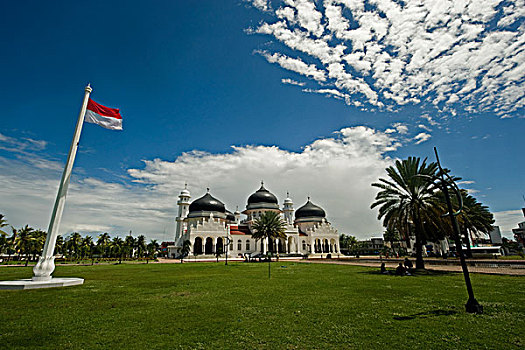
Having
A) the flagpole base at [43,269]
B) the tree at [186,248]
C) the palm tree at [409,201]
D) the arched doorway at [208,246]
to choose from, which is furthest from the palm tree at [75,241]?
the palm tree at [409,201]

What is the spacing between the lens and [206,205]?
6900 cm

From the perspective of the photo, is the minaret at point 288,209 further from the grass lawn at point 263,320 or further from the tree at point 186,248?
the grass lawn at point 263,320

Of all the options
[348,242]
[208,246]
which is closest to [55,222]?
[208,246]

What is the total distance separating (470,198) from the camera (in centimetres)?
3978

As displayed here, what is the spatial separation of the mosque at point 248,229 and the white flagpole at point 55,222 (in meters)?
43.7

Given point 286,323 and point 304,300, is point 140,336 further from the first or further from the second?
point 304,300

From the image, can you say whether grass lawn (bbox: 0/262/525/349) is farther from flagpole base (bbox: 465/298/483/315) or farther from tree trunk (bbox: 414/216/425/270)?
tree trunk (bbox: 414/216/425/270)

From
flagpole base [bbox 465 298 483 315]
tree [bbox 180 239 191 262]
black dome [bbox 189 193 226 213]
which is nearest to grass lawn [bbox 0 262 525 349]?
flagpole base [bbox 465 298 483 315]

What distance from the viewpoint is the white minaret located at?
6925 centimetres

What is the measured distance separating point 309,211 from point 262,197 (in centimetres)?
1557

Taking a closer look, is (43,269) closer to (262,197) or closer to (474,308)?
(474,308)

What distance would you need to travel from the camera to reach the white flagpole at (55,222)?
48.9ft

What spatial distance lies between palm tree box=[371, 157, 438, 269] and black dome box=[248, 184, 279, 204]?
171 feet

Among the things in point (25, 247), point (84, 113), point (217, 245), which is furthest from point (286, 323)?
point (217, 245)
